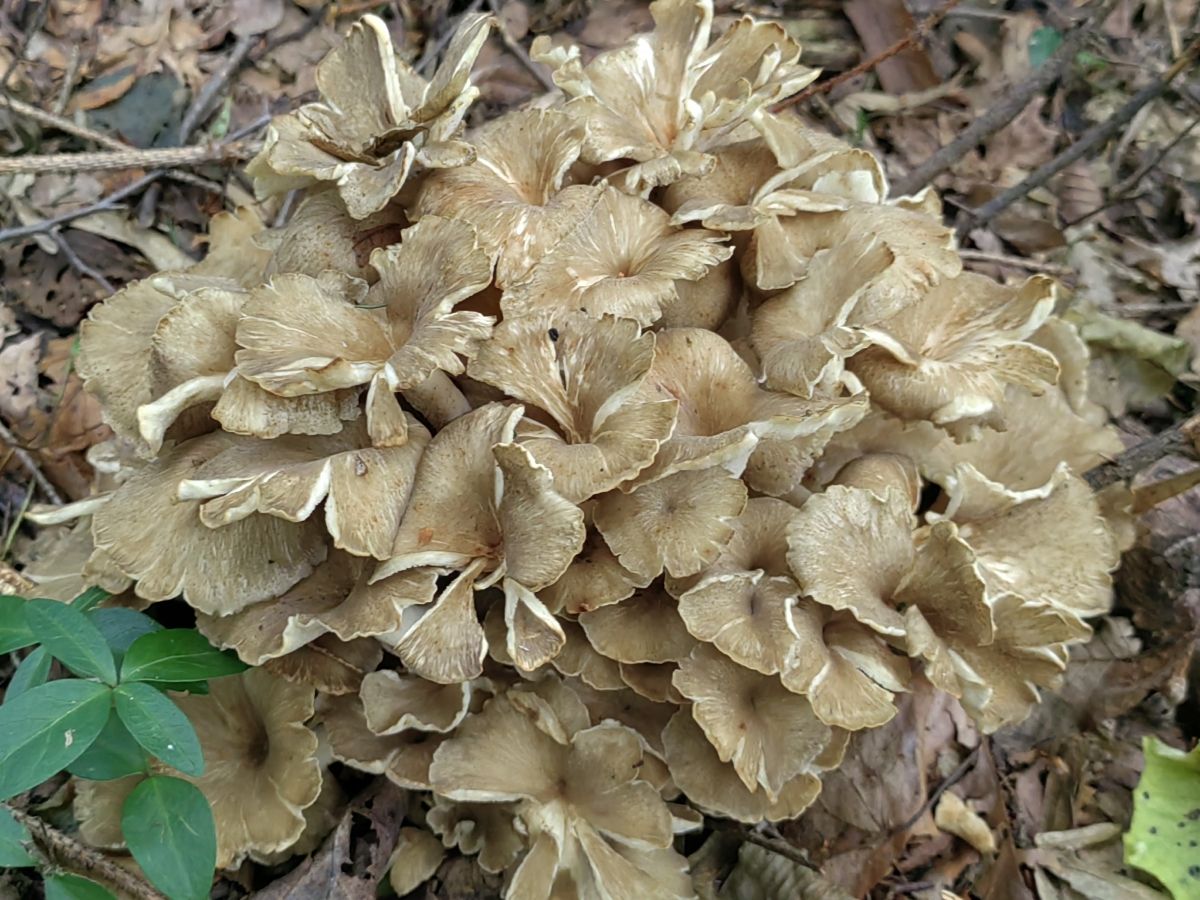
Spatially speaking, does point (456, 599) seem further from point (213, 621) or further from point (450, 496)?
point (213, 621)

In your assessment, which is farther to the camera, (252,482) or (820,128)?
(820,128)

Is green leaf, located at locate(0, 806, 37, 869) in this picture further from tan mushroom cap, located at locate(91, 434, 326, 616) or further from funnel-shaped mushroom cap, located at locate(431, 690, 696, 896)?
funnel-shaped mushroom cap, located at locate(431, 690, 696, 896)

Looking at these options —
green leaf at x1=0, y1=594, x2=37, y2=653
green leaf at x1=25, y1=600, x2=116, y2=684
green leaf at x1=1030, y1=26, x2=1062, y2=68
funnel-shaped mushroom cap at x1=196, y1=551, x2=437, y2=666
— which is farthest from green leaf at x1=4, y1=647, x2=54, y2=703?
green leaf at x1=1030, y1=26, x2=1062, y2=68

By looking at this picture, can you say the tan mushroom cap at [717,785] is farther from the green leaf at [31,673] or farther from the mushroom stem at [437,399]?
the green leaf at [31,673]

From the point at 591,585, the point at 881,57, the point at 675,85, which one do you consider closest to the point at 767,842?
the point at 591,585

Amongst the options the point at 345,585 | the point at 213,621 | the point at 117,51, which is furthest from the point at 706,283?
the point at 117,51

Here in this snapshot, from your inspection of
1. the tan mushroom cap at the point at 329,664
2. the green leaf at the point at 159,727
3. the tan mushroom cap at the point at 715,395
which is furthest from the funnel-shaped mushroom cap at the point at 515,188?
the green leaf at the point at 159,727

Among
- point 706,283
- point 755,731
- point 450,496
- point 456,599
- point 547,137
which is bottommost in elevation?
point 755,731
